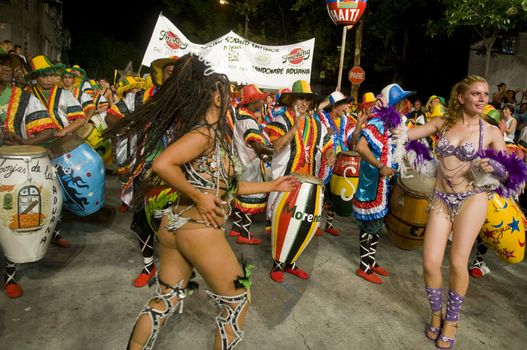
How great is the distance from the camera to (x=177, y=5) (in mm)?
31344

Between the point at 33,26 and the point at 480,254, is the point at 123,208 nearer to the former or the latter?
the point at 480,254

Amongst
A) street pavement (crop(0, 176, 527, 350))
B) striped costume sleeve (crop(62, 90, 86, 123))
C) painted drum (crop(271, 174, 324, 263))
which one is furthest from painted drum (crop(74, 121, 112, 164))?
painted drum (crop(271, 174, 324, 263))

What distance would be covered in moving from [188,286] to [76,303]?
1602 millimetres

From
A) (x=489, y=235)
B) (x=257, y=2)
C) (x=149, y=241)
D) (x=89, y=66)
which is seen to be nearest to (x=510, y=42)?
(x=257, y=2)

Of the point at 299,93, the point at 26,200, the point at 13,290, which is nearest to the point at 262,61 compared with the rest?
the point at 299,93

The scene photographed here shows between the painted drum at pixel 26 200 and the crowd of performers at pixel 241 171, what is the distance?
1.28 feet

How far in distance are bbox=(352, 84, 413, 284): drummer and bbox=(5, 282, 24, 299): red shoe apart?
3093mm

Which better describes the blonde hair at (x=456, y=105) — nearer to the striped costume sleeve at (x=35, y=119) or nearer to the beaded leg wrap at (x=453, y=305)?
the beaded leg wrap at (x=453, y=305)

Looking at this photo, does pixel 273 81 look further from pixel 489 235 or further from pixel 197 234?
pixel 197 234

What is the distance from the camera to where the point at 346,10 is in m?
9.14

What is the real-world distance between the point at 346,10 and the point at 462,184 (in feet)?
22.3

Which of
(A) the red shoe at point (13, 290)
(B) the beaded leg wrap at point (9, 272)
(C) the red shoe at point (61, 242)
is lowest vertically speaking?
(C) the red shoe at point (61, 242)

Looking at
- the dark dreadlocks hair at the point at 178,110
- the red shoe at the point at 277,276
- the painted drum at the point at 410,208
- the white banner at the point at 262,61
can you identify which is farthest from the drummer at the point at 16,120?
the white banner at the point at 262,61

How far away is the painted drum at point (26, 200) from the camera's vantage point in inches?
128
